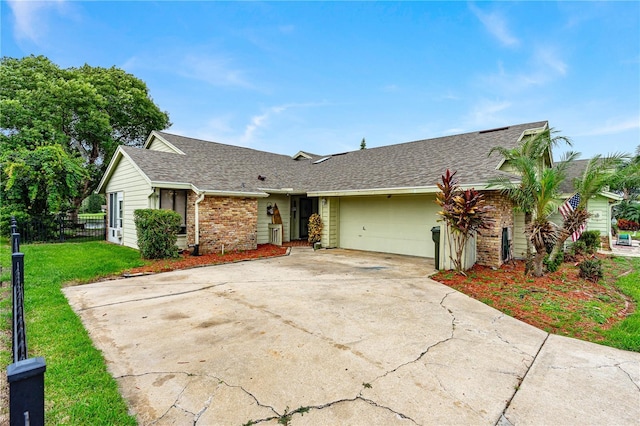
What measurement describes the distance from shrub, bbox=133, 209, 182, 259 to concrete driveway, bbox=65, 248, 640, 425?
3262 millimetres

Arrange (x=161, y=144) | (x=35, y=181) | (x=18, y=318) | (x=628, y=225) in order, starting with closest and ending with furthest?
(x=18, y=318)
(x=35, y=181)
(x=161, y=144)
(x=628, y=225)

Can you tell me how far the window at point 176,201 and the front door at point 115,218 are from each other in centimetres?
337

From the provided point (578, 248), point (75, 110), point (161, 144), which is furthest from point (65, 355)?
point (75, 110)

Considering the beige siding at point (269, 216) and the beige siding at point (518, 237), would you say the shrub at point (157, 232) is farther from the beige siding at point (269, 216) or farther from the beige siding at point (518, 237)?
the beige siding at point (518, 237)

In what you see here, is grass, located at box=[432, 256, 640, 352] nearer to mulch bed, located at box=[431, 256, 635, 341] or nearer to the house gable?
mulch bed, located at box=[431, 256, 635, 341]

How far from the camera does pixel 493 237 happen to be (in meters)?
8.93

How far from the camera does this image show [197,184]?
1087 centimetres

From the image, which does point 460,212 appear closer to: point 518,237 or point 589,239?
point 518,237

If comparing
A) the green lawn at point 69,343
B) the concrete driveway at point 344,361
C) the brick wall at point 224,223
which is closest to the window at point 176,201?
the brick wall at point 224,223

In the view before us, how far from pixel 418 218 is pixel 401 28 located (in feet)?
28.5

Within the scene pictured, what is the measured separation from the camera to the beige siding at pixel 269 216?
1353 cm

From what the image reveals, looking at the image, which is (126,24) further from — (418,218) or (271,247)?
(418,218)

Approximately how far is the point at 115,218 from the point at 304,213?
866cm

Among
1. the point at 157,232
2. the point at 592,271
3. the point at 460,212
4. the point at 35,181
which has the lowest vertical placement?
the point at 592,271
